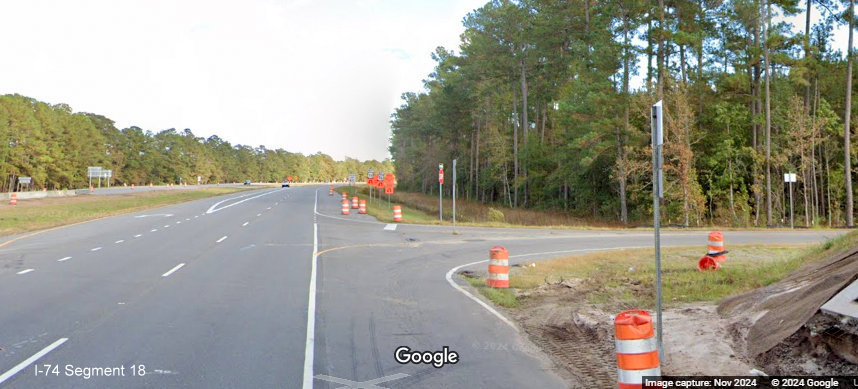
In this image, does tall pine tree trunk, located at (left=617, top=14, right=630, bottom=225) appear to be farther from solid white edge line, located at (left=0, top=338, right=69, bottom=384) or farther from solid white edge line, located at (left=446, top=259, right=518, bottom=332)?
solid white edge line, located at (left=0, top=338, right=69, bottom=384)

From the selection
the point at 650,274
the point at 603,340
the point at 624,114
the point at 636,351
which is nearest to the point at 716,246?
the point at 650,274

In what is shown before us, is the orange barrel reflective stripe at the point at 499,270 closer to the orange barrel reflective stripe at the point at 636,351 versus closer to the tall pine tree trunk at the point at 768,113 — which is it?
the orange barrel reflective stripe at the point at 636,351

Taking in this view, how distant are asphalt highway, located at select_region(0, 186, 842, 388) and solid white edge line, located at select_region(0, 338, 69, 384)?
0.5 inches

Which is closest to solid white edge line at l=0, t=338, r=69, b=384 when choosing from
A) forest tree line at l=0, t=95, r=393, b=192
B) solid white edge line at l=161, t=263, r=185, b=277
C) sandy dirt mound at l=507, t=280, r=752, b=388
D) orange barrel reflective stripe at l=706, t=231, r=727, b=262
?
sandy dirt mound at l=507, t=280, r=752, b=388

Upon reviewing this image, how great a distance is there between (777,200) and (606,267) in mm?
24659

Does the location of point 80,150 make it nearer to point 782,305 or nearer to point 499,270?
point 499,270

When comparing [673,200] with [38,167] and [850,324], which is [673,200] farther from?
[38,167]

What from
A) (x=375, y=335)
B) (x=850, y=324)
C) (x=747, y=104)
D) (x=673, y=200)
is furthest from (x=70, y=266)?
(x=747, y=104)

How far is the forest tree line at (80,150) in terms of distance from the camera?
81.4 meters

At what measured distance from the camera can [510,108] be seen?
63.3m

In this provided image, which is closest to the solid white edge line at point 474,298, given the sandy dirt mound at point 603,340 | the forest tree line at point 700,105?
the sandy dirt mound at point 603,340

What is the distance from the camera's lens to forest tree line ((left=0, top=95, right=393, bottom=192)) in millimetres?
81375

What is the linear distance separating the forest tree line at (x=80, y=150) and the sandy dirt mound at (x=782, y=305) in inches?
3660

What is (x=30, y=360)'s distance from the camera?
6.81 m
